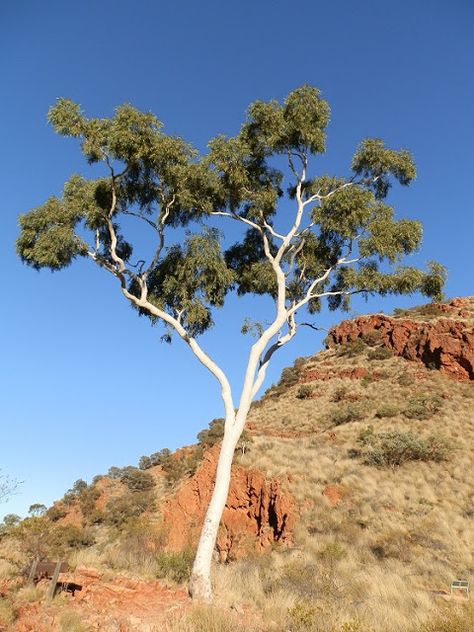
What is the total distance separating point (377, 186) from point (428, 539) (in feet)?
37.6

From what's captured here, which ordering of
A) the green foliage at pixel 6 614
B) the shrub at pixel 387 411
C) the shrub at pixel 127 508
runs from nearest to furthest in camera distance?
the green foliage at pixel 6 614
the shrub at pixel 127 508
the shrub at pixel 387 411

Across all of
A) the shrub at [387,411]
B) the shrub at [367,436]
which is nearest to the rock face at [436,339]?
the shrub at [387,411]

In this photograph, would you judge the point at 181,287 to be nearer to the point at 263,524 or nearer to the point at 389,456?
the point at 263,524

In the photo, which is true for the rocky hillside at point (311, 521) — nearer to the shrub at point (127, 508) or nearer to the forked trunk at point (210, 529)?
the shrub at point (127, 508)

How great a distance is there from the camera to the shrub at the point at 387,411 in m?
30.4

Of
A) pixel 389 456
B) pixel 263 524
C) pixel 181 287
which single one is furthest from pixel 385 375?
pixel 181 287

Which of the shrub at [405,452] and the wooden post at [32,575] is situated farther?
the shrub at [405,452]

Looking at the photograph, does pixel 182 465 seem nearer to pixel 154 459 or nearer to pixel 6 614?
pixel 154 459

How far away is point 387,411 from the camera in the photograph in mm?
30578

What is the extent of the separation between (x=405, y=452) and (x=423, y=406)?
29.0 feet

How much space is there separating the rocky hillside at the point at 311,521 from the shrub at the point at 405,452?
68mm

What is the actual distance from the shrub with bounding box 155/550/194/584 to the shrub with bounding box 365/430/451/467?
1288 cm

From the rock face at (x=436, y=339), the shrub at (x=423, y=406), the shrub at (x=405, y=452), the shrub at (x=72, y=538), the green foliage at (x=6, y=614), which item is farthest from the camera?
the rock face at (x=436, y=339)

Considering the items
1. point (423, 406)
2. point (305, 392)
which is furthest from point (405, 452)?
point (305, 392)
